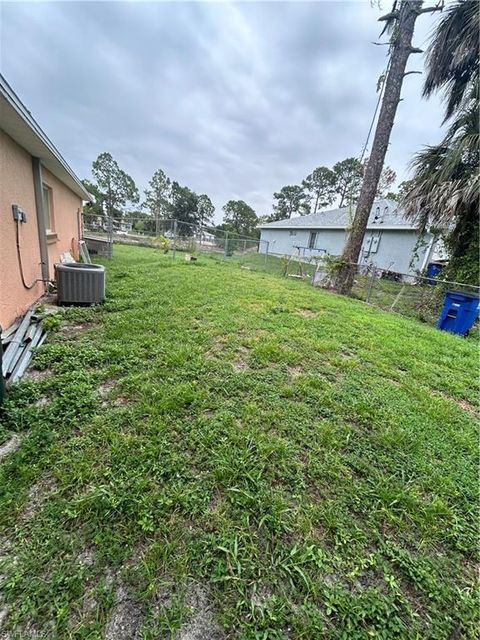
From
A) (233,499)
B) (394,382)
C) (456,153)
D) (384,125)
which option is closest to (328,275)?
(456,153)

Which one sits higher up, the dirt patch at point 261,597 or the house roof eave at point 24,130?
the house roof eave at point 24,130

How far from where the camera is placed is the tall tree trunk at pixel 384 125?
22.0 feet

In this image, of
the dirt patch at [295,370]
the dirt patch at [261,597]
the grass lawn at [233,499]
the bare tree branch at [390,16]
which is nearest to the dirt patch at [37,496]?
the grass lawn at [233,499]

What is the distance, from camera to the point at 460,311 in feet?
17.7

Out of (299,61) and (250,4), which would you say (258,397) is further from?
(299,61)

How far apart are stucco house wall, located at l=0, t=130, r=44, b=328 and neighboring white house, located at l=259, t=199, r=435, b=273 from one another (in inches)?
332

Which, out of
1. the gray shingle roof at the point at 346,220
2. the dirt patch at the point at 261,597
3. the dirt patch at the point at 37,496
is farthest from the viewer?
the gray shingle roof at the point at 346,220

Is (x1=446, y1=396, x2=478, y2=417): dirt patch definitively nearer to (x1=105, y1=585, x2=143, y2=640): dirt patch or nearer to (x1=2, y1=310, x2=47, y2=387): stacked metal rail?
(x1=105, y1=585, x2=143, y2=640): dirt patch

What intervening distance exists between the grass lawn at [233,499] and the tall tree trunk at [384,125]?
18.8 feet

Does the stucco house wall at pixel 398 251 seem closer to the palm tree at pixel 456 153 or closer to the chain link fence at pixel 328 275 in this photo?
the chain link fence at pixel 328 275

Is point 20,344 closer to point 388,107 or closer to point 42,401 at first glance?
point 42,401

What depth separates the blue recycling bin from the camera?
526 centimetres

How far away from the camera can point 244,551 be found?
1.29 meters

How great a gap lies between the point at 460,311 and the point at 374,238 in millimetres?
10716
